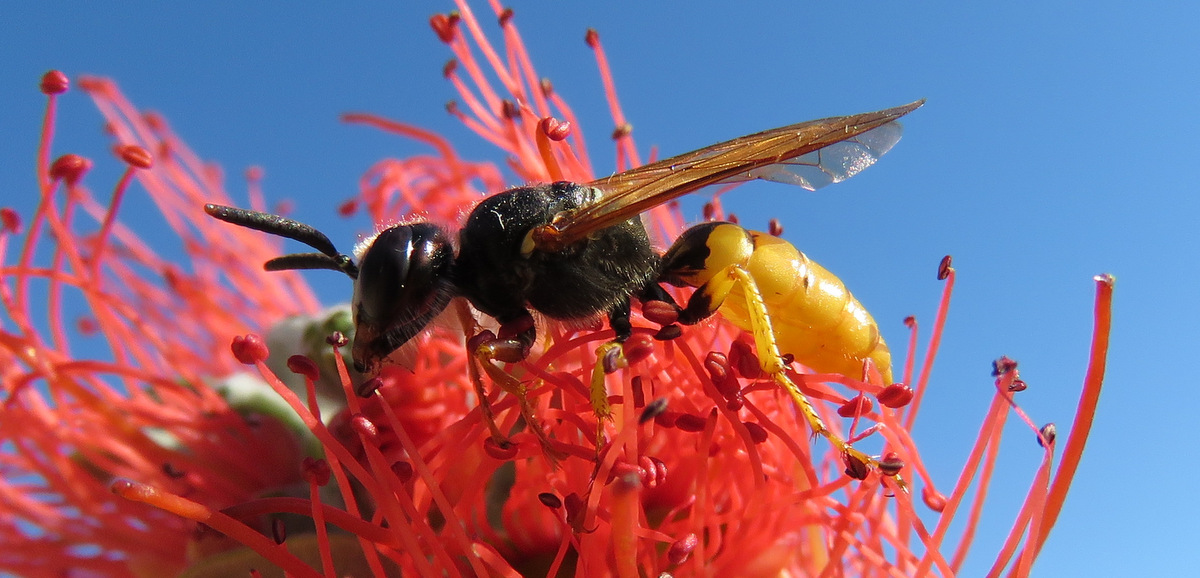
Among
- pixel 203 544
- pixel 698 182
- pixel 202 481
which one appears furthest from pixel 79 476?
pixel 698 182

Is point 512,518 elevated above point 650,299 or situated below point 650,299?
below

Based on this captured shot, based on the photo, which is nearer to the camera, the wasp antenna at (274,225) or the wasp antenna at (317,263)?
the wasp antenna at (274,225)

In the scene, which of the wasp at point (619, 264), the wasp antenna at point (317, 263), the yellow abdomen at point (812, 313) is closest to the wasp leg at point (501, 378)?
the wasp at point (619, 264)

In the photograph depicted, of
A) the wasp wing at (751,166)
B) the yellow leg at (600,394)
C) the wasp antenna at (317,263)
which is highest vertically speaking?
the wasp antenna at (317,263)

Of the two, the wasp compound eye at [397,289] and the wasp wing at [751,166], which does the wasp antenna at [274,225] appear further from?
the wasp wing at [751,166]

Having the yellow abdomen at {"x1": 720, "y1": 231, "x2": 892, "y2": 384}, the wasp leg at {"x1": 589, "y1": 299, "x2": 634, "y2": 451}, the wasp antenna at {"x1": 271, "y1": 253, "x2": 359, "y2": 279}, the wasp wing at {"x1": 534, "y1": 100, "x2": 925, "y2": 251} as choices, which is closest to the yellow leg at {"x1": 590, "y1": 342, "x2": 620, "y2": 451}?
the wasp leg at {"x1": 589, "y1": 299, "x2": 634, "y2": 451}

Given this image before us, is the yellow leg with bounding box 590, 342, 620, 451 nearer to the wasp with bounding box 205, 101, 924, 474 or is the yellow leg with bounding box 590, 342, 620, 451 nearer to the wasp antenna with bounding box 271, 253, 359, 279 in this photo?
the wasp with bounding box 205, 101, 924, 474

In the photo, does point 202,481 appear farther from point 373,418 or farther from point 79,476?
point 373,418

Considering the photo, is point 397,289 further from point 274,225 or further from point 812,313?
point 812,313
